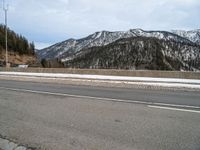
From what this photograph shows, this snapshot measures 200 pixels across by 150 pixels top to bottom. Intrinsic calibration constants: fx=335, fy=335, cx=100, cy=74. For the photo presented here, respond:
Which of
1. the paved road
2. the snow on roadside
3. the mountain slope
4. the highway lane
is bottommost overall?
the paved road

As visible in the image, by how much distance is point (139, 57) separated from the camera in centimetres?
14462

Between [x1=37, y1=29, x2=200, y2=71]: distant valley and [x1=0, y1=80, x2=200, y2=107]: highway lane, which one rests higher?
[x1=37, y1=29, x2=200, y2=71]: distant valley

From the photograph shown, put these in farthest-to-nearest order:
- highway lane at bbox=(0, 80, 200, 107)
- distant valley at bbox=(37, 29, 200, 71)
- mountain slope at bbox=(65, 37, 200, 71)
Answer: mountain slope at bbox=(65, 37, 200, 71) → distant valley at bbox=(37, 29, 200, 71) → highway lane at bbox=(0, 80, 200, 107)

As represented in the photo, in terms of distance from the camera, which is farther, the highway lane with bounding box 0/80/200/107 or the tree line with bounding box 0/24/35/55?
the tree line with bounding box 0/24/35/55

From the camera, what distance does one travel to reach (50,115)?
872 centimetres

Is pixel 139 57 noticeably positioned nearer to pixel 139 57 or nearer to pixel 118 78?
pixel 139 57

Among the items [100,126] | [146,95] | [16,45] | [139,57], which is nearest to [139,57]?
[139,57]

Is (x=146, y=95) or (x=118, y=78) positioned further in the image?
(x=118, y=78)

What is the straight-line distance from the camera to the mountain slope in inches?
5438

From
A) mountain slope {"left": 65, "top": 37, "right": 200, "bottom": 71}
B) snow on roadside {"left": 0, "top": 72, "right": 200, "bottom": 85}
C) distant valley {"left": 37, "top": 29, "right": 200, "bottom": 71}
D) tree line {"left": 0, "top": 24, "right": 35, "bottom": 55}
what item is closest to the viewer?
snow on roadside {"left": 0, "top": 72, "right": 200, "bottom": 85}

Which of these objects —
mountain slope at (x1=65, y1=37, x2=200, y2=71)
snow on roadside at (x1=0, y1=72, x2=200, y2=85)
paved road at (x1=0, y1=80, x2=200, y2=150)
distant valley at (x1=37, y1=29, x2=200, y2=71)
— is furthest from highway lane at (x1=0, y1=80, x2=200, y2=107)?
mountain slope at (x1=65, y1=37, x2=200, y2=71)

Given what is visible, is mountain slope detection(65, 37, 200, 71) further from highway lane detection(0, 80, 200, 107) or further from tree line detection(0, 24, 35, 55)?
highway lane detection(0, 80, 200, 107)

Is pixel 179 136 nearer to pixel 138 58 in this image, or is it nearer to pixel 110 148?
pixel 110 148

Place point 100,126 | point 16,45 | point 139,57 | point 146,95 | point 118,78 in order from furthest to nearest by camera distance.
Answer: point 139,57 < point 16,45 < point 118,78 < point 146,95 < point 100,126
